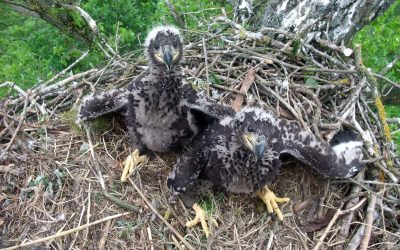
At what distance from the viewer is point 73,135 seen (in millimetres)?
4277

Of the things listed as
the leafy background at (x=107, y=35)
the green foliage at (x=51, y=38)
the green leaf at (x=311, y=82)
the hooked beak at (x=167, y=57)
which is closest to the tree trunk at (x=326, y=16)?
the green leaf at (x=311, y=82)

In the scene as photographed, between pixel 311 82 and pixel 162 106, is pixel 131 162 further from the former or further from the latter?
pixel 311 82

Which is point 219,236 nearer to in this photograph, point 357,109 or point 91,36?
point 357,109

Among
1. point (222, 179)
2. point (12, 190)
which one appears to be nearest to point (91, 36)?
point (12, 190)

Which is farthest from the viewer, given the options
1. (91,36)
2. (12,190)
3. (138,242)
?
(91,36)

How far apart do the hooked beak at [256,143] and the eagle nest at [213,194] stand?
60 cm

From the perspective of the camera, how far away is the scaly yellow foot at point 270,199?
3734 mm

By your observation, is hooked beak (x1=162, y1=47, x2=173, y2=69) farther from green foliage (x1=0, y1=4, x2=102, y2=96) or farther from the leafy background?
green foliage (x1=0, y1=4, x2=102, y2=96)

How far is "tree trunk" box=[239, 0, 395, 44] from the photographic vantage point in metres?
4.80

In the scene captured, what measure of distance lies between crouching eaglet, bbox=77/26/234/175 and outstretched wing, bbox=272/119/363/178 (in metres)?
0.55

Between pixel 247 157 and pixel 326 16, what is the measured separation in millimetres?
1974

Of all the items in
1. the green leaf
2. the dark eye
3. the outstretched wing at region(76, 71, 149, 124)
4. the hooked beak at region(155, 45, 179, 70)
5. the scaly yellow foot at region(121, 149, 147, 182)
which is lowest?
the scaly yellow foot at region(121, 149, 147, 182)

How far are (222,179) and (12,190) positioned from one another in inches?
65.5

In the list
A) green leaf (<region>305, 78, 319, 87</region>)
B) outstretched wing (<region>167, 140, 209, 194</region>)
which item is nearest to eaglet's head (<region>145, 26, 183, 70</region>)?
outstretched wing (<region>167, 140, 209, 194</region>)
